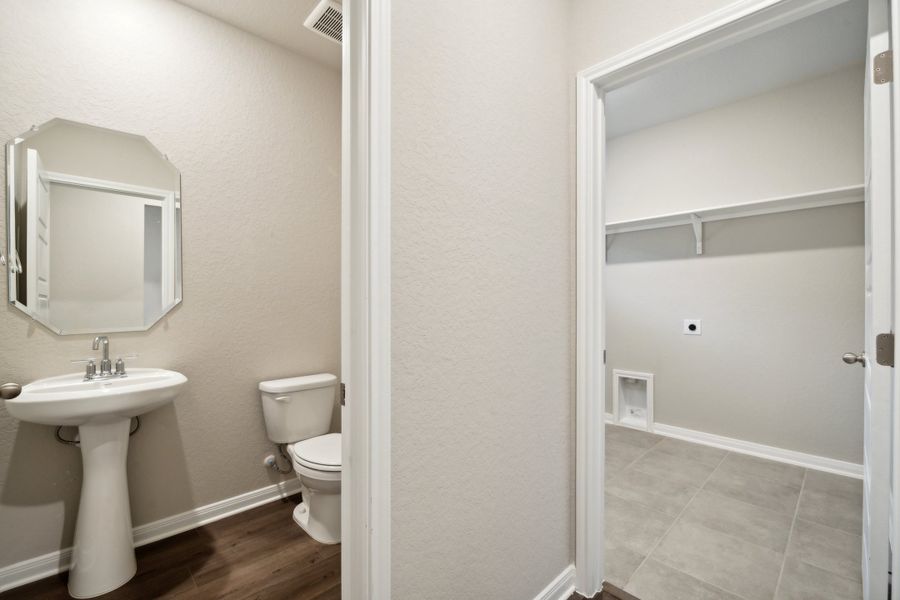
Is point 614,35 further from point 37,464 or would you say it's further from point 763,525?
point 37,464

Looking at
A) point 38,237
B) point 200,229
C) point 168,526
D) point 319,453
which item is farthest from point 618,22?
point 168,526

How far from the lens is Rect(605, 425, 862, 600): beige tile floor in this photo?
1.58m

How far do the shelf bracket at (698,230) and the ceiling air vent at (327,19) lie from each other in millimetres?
2752

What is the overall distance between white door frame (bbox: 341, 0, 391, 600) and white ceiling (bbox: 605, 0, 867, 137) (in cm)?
154

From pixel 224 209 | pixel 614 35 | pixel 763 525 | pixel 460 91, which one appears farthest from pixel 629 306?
pixel 224 209

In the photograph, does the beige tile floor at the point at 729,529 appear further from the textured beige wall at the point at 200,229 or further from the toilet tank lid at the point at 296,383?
the textured beige wall at the point at 200,229

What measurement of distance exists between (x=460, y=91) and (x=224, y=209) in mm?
1531

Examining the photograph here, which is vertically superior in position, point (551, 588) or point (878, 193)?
point (878, 193)

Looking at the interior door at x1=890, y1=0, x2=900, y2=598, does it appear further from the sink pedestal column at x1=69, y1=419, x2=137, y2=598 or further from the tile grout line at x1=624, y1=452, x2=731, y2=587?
the sink pedestal column at x1=69, y1=419, x2=137, y2=598

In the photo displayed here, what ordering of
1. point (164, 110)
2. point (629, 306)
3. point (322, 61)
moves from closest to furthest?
point (164, 110) → point (322, 61) → point (629, 306)

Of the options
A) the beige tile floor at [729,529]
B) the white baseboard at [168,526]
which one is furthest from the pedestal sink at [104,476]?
the beige tile floor at [729,529]

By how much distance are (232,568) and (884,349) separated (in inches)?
93.9

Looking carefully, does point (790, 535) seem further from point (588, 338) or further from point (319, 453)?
point (319, 453)

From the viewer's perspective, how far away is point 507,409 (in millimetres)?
1265
